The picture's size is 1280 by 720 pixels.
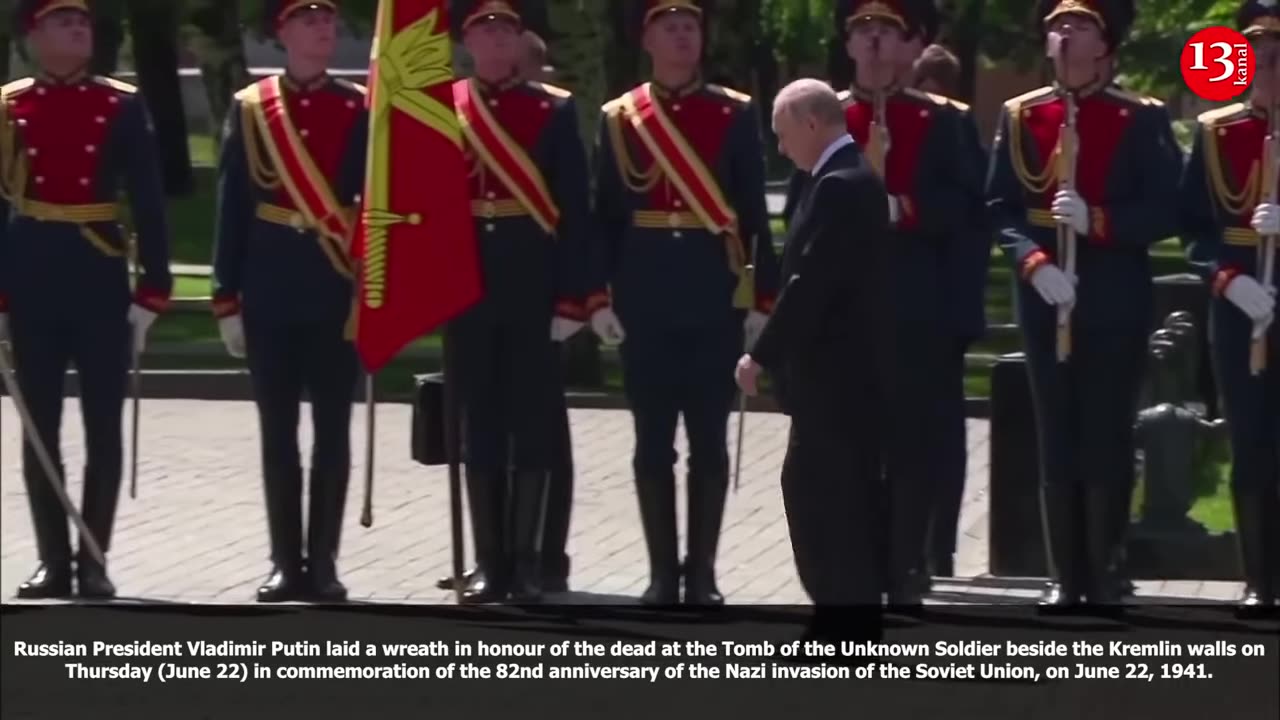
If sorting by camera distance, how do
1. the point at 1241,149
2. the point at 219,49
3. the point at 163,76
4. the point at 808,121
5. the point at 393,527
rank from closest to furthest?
the point at 808,121, the point at 1241,149, the point at 393,527, the point at 219,49, the point at 163,76

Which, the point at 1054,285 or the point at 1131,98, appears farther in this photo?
the point at 1131,98

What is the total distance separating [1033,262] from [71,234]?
9.92 feet

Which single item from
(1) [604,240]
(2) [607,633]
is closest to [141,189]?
(1) [604,240]

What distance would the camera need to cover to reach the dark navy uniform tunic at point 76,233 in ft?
29.9

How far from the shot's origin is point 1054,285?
890 centimetres

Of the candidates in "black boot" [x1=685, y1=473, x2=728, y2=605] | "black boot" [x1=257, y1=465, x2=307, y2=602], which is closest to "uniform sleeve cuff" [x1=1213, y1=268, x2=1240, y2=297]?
"black boot" [x1=685, y1=473, x2=728, y2=605]

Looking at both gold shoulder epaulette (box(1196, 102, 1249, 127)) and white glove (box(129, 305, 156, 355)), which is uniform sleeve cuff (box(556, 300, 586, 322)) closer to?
white glove (box(129, 305, 156, 355))

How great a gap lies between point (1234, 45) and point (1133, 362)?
1261mm

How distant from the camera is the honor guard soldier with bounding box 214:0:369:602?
29.7ft

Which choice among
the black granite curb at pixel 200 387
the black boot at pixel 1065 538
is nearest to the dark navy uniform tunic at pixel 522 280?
the black boot at pixel 1065 538

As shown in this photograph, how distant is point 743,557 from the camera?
10.8 meters

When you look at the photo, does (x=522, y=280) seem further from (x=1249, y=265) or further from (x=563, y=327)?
(x=1249, y=265)

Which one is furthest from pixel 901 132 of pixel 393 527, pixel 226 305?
pixel 393 527

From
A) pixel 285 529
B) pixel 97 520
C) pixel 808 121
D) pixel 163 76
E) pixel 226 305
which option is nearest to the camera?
Answer: pixel 808 121
